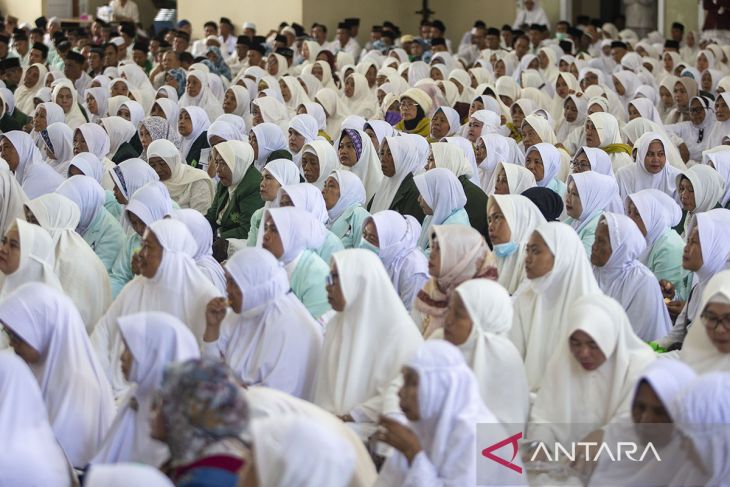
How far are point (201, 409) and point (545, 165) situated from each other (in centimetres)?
478

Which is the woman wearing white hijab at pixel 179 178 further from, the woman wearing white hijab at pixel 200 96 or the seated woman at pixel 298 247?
the woman wearing white hijab at pixel 200 96

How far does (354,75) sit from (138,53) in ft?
10.9

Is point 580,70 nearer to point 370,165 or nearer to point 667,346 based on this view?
point 370,165

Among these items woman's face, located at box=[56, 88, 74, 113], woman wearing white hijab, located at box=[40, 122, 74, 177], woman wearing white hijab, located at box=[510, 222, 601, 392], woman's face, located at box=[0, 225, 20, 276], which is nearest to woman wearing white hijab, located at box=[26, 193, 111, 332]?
woman's face, located at box=[0, 225, 20, 276]

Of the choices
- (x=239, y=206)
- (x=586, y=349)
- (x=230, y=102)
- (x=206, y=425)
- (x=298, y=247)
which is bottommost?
(x=239, y=206)

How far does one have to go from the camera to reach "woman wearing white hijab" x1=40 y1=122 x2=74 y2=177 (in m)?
8.34

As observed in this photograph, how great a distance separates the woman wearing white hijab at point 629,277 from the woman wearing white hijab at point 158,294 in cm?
158

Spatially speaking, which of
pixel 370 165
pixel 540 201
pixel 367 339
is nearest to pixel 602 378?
pixel 367 339

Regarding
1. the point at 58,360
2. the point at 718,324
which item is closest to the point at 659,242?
the point at 718,324

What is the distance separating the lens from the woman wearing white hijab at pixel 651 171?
7.48 m

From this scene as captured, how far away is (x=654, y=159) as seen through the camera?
7.46 metres

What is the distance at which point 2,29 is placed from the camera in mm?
16375

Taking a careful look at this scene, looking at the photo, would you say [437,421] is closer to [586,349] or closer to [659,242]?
[586,349]

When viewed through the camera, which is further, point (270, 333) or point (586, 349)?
point (270, 333)
